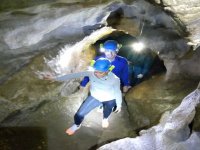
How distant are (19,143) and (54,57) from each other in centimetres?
209

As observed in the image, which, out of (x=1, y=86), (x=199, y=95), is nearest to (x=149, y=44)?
(x=199, y=95)

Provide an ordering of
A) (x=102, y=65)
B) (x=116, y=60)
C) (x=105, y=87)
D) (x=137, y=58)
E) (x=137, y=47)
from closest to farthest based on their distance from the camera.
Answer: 1. (x=102, y=65)
2. (x=105, y=87)
3. (x=116, y=60)
4. (x=137, y=58)
5. (x=137, y=47)

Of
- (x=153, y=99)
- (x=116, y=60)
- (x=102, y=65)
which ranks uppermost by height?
(x=102, y=65)

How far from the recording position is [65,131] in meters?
6.86

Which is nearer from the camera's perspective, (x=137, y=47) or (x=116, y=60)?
(x=116, y=60)

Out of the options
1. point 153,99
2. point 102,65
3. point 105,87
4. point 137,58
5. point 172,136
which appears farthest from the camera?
point 137,58

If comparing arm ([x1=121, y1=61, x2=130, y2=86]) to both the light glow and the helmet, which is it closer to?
the helmet

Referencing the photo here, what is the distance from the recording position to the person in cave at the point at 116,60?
666 centimetres

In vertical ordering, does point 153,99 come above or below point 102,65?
below

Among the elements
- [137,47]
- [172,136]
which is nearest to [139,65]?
[137,47]

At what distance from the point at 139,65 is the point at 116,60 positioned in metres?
3.51

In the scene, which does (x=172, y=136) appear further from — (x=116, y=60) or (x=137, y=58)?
(x=137, y=58)

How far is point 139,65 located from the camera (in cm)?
1041

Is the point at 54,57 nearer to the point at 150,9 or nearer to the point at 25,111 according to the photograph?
the point at 25,111
